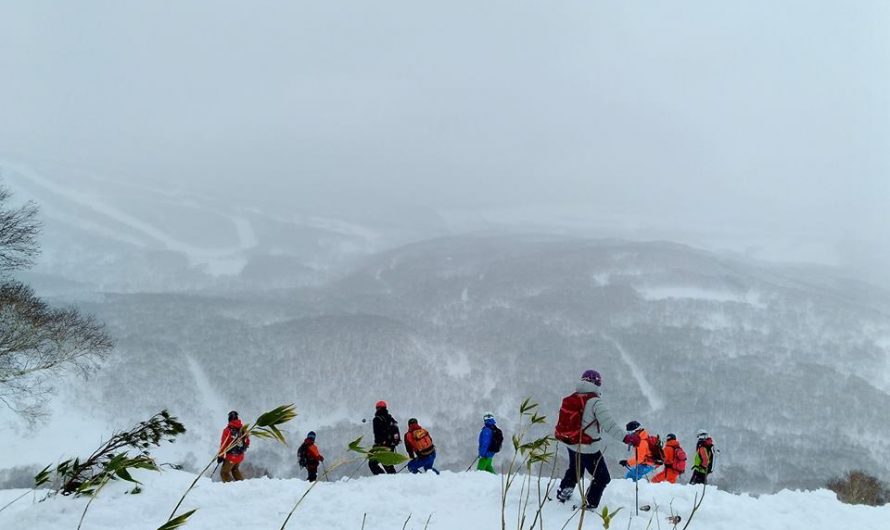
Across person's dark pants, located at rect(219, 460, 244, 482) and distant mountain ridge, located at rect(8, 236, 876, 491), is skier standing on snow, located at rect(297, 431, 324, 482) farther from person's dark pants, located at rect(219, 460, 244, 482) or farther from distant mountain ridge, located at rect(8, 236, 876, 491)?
distant mountain ridge, located at rect(8, 236, 876, 491)

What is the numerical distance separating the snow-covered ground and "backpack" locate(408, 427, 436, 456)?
2.49 metres

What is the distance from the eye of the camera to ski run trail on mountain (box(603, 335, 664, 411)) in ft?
344

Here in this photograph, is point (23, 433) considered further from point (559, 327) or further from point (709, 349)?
point (709, 349)

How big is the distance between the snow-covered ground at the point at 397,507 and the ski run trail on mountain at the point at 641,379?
103m

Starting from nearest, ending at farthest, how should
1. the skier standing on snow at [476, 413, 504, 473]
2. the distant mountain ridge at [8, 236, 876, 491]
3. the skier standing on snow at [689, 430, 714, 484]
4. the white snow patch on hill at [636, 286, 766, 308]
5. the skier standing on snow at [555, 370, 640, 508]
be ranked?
the skier standing on snow at [555, 370, 640, 508], the skier standing on snow at [476, 413, 504, 473], the skier standing on snow at [689, 430, 714, 484], the distant mountain ridge at [8, 236, 876, 491], the white snow patch on hill at [636, 286, 766, 308]

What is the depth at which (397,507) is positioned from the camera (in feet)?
27.3

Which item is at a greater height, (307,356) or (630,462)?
(630,462)

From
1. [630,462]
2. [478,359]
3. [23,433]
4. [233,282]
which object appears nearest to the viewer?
[630,462]

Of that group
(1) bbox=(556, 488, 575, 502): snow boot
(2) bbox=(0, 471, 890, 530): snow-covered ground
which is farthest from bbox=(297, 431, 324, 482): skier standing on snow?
(1) bbox=(556, 488, 575, 502): snow boot

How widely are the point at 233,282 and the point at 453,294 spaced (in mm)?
73391

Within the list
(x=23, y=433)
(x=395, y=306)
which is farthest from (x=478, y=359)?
(x=23, y=433)

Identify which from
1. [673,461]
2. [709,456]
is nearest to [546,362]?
[673,461]

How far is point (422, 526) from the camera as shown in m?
7.70

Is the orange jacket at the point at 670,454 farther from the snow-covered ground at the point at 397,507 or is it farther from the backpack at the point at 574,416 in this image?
the backpack at the point at 574,416
